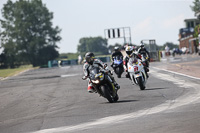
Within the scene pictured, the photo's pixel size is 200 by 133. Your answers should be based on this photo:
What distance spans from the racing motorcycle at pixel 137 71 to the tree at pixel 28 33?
3356 inches

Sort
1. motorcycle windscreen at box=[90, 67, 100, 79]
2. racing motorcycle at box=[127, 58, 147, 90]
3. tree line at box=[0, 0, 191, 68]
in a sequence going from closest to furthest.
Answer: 1. motorcycle windscreen at box=[90, 67, 100, 79]
2. racing motorcycle at box=[127, 58, 147, 90]
3. tree line at box=[0, 0, 191, 68]

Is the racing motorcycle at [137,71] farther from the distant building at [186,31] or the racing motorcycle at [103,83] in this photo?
the distant building at [186,31]

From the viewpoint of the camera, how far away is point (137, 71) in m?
16.7

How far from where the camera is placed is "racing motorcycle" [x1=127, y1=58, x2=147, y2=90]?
1661 cm

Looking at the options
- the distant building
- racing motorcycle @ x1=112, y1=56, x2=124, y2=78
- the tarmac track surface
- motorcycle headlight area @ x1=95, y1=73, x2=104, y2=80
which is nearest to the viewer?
the tarmac track surface

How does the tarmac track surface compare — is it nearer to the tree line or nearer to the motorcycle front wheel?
the motorcycle front wheel

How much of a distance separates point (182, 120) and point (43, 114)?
4672 mm

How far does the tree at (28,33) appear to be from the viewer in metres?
102

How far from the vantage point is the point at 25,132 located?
9.62 metres

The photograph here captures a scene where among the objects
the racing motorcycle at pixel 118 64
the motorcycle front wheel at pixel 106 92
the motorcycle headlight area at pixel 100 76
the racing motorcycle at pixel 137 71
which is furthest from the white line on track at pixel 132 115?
the racing motorcycle at pixel 118 64

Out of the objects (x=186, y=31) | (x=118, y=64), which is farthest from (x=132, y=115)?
(x=186, y=31)

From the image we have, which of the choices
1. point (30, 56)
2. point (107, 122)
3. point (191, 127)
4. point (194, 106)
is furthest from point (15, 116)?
point (30, 56)

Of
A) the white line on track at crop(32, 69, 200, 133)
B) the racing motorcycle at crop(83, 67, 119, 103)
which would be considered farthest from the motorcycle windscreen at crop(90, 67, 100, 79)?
the white line on track at crop(32, 69, 200, 133)

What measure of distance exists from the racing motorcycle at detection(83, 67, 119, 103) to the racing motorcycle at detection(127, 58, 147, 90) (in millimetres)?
2897
